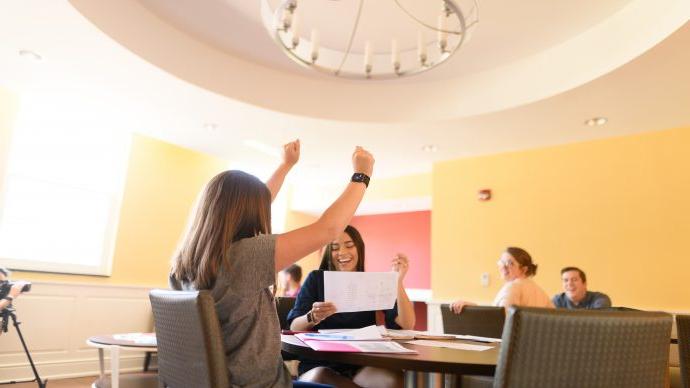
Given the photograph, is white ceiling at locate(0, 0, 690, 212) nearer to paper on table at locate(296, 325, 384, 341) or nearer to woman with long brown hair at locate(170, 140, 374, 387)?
woman with long brown hair at locate(170, 140, 374, 387)

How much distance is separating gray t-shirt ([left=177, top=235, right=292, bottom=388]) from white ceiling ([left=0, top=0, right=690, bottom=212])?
7.43ft

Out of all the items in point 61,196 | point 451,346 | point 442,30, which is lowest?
point 451,346

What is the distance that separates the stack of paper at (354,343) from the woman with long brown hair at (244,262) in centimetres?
14

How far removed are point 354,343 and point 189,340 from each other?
18.5 inches

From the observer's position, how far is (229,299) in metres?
1.18

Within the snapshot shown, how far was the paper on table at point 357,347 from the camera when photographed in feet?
4.04

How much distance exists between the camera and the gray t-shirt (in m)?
1.16

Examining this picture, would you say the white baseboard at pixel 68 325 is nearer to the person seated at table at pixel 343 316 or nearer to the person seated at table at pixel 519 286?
the person seated at table at pixel 343 316

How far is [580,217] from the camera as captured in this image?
4.30 metres

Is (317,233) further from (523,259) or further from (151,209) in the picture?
(151,209)

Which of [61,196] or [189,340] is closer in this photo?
[189,340]

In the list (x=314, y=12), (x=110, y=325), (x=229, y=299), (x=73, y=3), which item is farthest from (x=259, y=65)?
(x=229, y=299)

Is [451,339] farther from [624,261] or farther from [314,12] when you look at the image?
[624,261]

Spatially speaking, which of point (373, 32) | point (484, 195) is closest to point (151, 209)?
point (373, 32)
